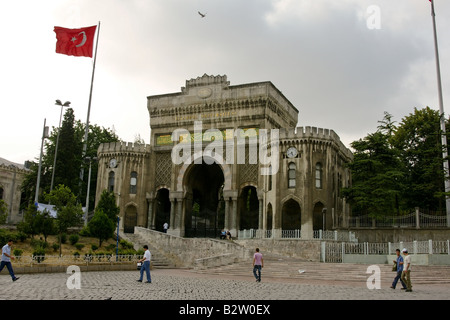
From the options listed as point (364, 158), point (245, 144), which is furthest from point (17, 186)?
point (364, 158)

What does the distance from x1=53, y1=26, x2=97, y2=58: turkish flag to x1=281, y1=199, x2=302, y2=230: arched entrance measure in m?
19.5

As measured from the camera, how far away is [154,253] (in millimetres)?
28141

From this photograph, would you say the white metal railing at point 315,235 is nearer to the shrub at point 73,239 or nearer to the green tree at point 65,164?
the shrub at point 73,239

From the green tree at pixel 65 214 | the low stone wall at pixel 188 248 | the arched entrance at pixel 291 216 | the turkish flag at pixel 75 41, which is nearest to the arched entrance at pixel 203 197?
the arched entrance at pixel 291 216

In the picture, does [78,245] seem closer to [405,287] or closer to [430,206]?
[405,287]

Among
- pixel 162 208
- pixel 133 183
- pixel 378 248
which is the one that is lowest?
pixel 378 248

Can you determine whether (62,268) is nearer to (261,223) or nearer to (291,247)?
(291,247)

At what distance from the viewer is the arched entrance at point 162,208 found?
37.7 m

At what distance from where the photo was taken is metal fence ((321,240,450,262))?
74.2 feet

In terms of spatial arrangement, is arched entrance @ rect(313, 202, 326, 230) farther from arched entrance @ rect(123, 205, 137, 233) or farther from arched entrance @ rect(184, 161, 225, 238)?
arched entrance @ rect(123, 205, 137, 233)

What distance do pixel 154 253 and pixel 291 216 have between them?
9.95 meters

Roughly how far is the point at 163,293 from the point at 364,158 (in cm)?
2230

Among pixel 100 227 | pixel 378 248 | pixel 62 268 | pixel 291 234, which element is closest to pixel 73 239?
pixel 100 227

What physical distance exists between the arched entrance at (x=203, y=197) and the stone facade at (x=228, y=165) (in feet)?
0.29
